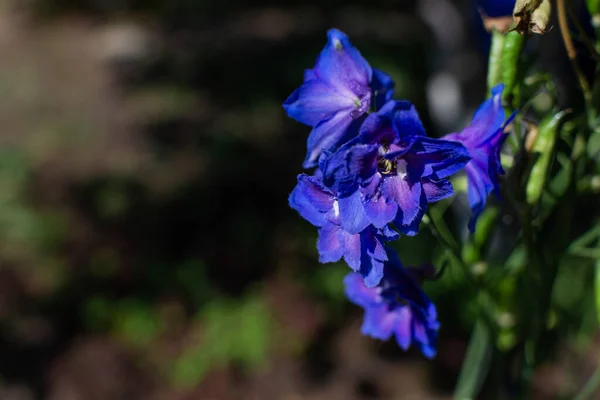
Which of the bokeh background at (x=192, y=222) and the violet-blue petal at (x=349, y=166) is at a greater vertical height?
the violet-blue petal at (x=349, y=166)

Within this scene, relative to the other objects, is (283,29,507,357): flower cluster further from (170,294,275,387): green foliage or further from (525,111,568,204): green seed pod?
(170,294,275,387): green foliage

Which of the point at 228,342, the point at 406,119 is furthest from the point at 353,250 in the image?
the point at 228,342

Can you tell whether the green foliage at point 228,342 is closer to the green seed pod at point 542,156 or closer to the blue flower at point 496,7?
the blue flower at point 496,7

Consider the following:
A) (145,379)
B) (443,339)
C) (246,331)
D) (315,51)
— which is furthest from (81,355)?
(315,51)

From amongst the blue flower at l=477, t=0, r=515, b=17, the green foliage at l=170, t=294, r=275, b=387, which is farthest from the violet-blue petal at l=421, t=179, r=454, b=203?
the green foliage at l=170, t=294, r=275, b=387

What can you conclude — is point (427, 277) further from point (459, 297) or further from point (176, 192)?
point (176, 192)

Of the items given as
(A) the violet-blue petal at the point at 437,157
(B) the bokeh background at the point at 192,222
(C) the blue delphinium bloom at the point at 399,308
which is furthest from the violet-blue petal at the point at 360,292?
(B) the bokeh background at the point at 192,222

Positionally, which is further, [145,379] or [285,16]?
[285,16]
